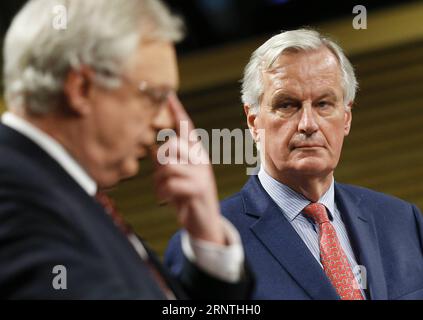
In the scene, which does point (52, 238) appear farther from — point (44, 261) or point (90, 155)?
point (90, 155)

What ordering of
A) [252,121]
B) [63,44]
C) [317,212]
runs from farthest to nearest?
[252,121] → [317,212] → [63,44]

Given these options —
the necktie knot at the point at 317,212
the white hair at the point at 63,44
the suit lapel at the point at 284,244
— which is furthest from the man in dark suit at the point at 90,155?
the necktie knot at the point at 317,212

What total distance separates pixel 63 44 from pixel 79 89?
76 millimetres

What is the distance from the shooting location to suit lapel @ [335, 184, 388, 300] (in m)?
2.09

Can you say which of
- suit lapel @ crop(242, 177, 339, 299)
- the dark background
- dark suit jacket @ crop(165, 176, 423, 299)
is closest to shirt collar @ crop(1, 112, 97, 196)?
dark suit jacket @ crop(165, 176, 423, 299)

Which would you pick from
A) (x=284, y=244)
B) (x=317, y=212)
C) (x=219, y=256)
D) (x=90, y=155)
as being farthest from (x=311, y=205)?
(x=90, y=155)

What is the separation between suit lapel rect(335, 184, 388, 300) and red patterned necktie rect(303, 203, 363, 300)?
0.13 feet

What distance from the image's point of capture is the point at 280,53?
232cm

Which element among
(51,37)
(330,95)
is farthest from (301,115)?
(51,37)

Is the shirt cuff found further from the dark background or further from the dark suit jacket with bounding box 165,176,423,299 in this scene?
the dark background

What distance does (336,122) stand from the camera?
2346 millimetres

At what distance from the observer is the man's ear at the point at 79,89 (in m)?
1.43
